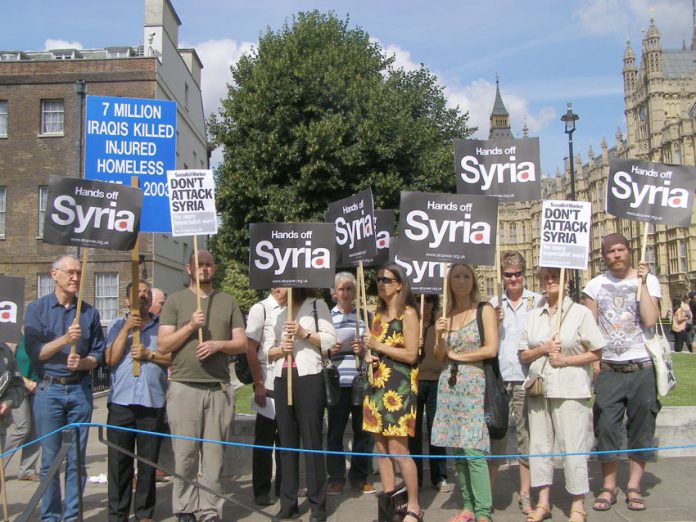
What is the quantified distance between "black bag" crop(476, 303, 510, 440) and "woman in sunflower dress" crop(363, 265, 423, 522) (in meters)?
0.60

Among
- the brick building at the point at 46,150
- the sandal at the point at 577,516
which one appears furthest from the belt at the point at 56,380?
the brick building at the point at 46,150

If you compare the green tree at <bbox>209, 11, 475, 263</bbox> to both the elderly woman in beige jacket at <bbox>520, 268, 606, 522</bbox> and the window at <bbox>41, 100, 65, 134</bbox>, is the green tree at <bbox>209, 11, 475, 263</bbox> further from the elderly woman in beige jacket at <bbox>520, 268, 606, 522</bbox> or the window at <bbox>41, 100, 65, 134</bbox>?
the elderly woman in beige jacket at <bbox>520, 268, 606, 522</bbox>

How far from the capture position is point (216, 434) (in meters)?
6.02

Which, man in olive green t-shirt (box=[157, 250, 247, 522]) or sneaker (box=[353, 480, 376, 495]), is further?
sneaker (box=[353, 480, 376, 495])

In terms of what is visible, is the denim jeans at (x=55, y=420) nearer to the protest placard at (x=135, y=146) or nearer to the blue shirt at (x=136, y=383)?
the blue shirt at (x=136, y=383)

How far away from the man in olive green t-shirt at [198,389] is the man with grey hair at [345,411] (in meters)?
1.41

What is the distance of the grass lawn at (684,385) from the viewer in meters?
10.4

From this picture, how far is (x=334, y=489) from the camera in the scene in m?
7.11

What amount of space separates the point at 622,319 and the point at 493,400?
162 centimetres

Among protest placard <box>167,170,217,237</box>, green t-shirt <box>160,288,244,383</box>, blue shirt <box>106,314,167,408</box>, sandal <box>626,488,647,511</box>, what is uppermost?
protest placard <box>167,170,217,237</box>

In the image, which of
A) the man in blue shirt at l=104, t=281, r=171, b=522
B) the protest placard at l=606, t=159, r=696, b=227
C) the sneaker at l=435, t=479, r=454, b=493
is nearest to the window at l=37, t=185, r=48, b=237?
the man in blue shirt at l=104, t=281, r=171, b=522

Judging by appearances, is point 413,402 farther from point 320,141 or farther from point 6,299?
point 320,141

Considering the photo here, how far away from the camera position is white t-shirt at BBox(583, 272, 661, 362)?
20.8 feet

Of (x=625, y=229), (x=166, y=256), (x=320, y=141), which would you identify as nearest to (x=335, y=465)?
(x=320, y=141)
